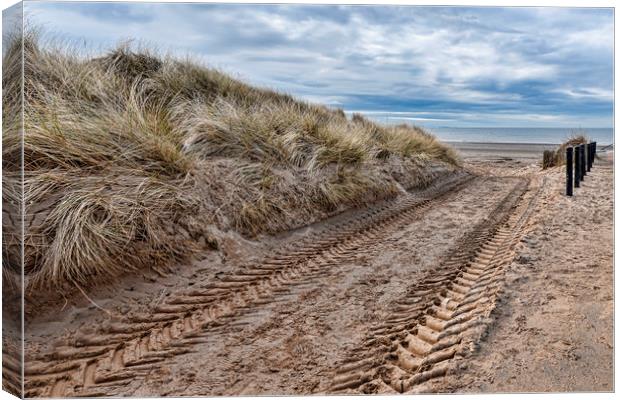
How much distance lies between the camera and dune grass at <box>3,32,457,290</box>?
282 centimetres

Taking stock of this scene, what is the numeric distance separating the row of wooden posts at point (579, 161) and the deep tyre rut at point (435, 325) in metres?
0.66

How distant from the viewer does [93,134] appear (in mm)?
3443

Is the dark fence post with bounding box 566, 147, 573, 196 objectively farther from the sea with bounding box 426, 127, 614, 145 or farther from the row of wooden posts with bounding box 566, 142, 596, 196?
the sea with bounding box 426, 127, 614, 145

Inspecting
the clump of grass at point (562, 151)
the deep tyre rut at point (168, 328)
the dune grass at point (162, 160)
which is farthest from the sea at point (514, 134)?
the deep tyre rut at point (168, 328)

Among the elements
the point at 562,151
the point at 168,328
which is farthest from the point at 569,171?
the point at 168,328

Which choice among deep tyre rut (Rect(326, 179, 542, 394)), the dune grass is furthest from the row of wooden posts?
the dune grass

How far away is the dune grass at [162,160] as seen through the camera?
2.82 m

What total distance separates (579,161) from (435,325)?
188cm

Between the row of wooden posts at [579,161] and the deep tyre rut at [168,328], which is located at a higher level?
the row of wooden posts at [579,161]

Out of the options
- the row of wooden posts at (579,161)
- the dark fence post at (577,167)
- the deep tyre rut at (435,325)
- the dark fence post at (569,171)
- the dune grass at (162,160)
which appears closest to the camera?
the deep tyre rut at (435,325)

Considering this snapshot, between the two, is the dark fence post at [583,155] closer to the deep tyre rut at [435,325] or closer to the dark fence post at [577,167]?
the dark fence post at [577,167]

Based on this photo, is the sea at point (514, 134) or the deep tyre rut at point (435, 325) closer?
the deep tyre rut at point (435, 325)

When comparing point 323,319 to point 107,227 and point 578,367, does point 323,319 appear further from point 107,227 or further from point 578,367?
point 107,227

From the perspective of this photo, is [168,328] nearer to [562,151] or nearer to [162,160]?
[162,160]
